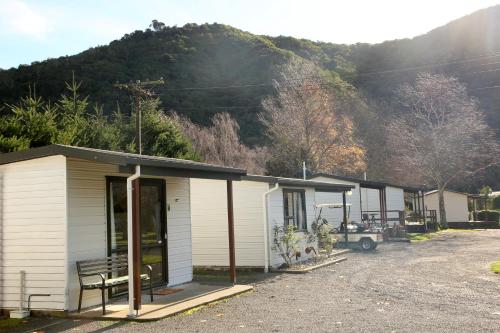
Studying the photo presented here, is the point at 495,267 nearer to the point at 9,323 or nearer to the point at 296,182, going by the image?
the point at 296,182

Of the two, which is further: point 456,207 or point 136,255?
point 456,207

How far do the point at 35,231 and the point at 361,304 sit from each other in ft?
19.5

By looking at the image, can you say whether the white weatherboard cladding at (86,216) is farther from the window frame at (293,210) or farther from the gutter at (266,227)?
the window frame at (293,210)

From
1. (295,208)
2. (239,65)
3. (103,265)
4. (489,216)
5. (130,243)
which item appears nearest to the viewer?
(130,243)

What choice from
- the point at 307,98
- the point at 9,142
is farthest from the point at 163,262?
the point at 307,98

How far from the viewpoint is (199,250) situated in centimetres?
1477

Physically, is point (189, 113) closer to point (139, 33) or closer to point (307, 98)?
point (307, 98)

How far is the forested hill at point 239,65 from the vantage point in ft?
139

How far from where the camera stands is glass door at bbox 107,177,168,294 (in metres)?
9.82

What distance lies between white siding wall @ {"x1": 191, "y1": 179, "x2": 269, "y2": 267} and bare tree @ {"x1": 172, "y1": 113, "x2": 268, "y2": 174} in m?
25.5

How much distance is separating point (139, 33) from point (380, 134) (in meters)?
32.5

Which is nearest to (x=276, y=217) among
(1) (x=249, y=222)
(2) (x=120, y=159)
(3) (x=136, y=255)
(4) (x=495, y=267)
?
(1) (x=249, y=222)

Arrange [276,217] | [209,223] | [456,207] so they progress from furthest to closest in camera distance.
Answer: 1. [456,207]
2. [276,217]
3. [209,223]

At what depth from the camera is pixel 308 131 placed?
39094 millimetres
